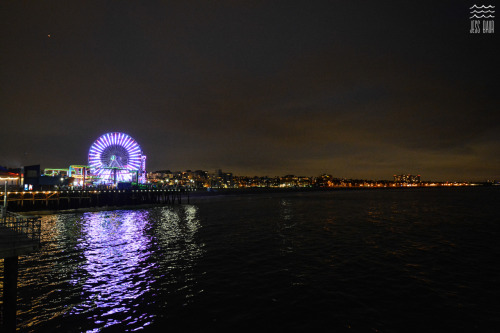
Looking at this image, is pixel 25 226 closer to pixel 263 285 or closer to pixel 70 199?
pixel 263 285

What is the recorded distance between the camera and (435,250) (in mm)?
20969

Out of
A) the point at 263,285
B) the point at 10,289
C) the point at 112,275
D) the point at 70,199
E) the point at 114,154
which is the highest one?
the point at 114,154

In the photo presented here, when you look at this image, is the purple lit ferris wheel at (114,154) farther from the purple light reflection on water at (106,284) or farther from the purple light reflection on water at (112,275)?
the purple light reflection on water at (106,284)

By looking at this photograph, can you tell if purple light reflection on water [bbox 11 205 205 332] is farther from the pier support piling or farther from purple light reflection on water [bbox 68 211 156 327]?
the pier support piling

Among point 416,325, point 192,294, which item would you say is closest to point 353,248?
point 416,325

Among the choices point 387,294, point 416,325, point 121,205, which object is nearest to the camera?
point 416,325

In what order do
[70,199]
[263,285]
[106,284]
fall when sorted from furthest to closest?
1. [70,199]
2. [106,284]
3. [263,285]

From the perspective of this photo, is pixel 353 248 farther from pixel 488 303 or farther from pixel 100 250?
pixel 100 250

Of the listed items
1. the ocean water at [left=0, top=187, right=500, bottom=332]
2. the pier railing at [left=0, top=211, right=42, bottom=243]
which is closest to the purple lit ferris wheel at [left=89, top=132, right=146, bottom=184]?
the ocean water at [left=0, top=187, right=500, bottom=332]

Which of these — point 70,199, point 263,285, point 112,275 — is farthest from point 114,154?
point 263,285

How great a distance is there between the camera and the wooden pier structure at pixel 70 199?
1822 inches

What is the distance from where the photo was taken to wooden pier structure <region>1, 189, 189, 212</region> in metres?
46.3

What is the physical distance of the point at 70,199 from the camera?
55.3 metres

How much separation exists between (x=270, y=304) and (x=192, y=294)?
143 inches
